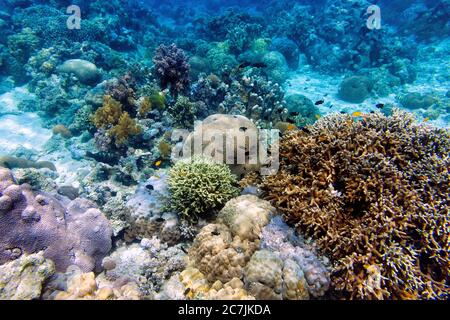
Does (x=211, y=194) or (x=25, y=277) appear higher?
(x=211, y=194)

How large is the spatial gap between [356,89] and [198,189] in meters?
13.2

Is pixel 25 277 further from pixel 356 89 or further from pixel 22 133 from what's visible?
pixel 356 89

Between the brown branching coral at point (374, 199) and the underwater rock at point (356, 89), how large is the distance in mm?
10238

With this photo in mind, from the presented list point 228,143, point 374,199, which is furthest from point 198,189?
point 374,199

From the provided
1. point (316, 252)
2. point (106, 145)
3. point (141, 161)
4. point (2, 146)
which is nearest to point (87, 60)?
point (2, 146)

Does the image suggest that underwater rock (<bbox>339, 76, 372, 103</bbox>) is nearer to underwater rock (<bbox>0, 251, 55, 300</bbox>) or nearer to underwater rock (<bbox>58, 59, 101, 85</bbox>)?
underwater rock (<bbox>58, 59, 101, 85</bbox>)

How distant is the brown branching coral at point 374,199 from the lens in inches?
141

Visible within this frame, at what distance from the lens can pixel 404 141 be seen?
4.69 metres

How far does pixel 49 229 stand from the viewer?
4.17 m

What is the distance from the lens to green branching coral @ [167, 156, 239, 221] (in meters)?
4.80

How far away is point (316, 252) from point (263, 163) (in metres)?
2.18

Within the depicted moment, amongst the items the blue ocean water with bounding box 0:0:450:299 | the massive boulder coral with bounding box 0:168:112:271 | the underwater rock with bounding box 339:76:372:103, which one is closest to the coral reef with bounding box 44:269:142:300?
the blue ocean water with bounding box 0:0:450:299

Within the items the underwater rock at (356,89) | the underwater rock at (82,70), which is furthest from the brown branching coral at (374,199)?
the underwater rock at (82,70)
